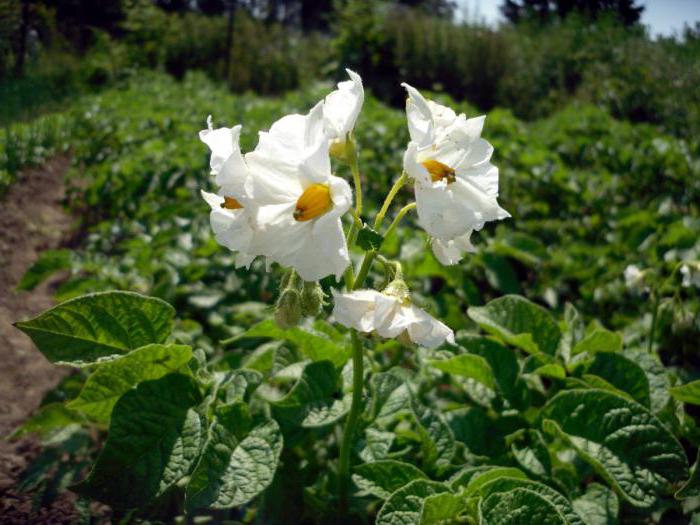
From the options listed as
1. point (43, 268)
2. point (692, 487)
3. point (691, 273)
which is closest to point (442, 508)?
point (692, 487)

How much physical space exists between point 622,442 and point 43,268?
6.11 ft

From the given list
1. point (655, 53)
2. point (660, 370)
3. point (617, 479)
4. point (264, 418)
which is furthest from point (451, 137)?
point (655, 53)

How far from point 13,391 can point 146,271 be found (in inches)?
22.8

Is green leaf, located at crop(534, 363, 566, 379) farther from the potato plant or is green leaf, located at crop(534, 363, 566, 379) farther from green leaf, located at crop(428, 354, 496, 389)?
green leaf, located at crop(428, 354, 496, 389)

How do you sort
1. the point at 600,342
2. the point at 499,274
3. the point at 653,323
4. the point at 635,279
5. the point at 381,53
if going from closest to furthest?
1. the point at 600,342
2. the point at 653,323
3. the point at 635,279
4. the point at 499,274
5. the point at 381,53

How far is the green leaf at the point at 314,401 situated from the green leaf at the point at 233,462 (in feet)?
0.28

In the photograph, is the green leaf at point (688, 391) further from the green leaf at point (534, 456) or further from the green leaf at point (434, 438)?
the green leaf at point (434, 438)

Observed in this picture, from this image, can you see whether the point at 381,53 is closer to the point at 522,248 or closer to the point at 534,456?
the point at 522,248

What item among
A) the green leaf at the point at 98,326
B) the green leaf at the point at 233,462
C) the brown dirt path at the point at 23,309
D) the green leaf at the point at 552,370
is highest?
the green leaf at the point at 98,326

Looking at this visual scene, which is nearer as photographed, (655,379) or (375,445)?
(375,445)

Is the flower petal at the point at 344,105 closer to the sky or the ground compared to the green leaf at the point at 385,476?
closer to the sky

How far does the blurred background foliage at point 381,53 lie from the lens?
3.27m

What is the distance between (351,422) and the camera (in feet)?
4.10

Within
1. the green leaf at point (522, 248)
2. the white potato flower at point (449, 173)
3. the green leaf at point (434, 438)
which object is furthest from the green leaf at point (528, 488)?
the green leaf at point (522, 248)
